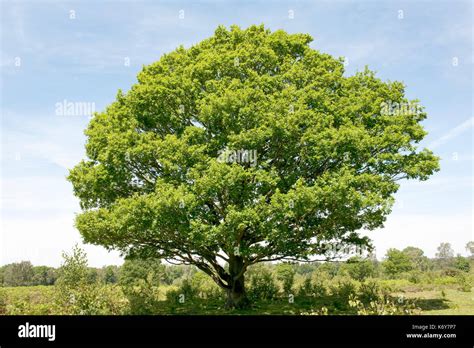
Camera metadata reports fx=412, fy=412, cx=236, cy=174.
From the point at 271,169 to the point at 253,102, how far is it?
417cm

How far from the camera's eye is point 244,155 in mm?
24734

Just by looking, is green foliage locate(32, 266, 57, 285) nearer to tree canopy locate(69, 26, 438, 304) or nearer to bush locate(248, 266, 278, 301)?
bush locate(248, 266, 278, 301)

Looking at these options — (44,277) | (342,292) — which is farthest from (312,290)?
(44,277)

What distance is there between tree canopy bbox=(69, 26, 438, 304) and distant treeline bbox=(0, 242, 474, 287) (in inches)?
177

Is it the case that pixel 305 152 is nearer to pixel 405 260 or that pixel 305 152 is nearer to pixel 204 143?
pixel 204 143

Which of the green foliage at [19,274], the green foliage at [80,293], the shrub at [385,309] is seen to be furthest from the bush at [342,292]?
the green foliage at [19,274]

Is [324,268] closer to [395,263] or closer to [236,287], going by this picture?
[395,263]

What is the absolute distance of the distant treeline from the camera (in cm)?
5644

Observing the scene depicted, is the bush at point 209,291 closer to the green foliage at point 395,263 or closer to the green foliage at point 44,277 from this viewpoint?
the green foliage at point 395,263

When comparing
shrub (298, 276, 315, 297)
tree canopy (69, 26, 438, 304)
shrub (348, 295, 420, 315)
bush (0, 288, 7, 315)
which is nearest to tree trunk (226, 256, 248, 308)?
tree canopy (69, 26, 438, 304)

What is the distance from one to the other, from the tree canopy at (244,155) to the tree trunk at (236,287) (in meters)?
0.09

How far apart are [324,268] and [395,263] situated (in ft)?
78.0
